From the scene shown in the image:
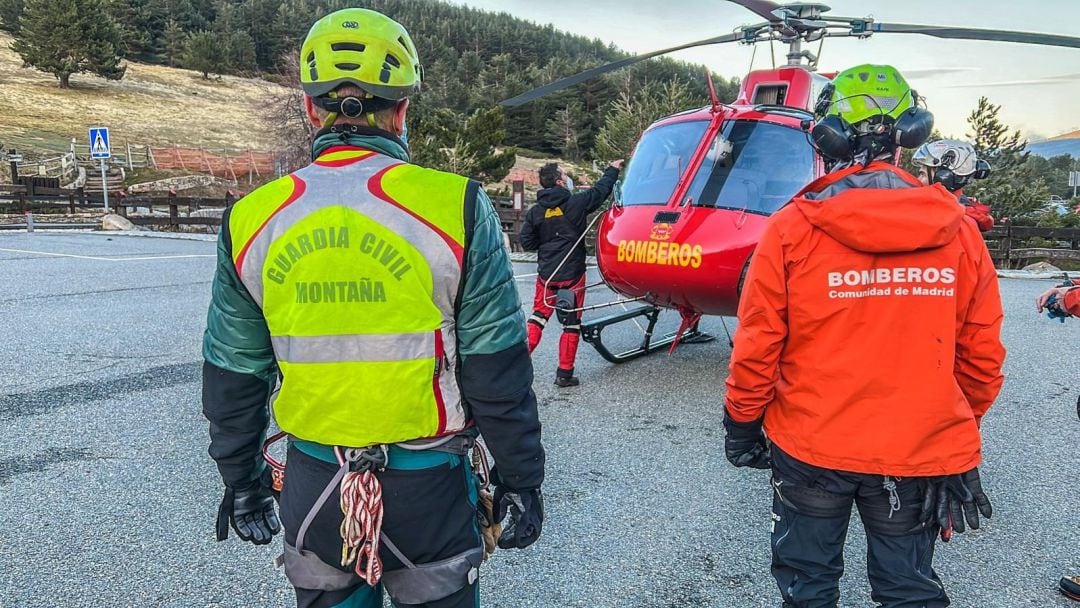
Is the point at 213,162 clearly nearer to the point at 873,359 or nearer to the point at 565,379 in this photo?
the point at 565,379

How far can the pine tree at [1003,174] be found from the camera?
2147cm

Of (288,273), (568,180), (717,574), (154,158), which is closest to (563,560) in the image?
(717,574)

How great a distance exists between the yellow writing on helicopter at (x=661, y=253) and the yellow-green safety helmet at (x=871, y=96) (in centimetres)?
246

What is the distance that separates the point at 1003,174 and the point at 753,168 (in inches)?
974

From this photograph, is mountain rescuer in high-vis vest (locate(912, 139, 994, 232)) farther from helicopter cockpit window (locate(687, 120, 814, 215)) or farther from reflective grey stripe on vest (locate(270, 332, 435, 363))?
reflective grey stripe on vest (locate(270, 332, 435, 363))

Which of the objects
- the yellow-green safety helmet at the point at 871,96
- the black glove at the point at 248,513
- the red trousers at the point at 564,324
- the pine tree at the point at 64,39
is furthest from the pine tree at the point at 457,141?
the pine tree at the point at 64,39

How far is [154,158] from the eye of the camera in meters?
41.1

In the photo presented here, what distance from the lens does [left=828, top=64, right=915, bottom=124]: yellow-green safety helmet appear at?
2195mm

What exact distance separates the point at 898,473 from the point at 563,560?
1592mm

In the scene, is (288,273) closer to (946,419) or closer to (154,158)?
(946,419)

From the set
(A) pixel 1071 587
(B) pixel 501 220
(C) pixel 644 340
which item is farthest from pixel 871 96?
(B) pixel 501 220

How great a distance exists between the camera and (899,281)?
1.93 meters

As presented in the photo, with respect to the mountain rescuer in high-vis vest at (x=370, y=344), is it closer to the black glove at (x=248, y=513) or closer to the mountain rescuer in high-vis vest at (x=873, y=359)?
the black glove at (x=248, y=513)

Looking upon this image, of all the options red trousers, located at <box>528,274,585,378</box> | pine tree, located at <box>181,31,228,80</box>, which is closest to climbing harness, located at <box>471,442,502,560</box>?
red trousers, located at <box>528,274,585,378</box>
